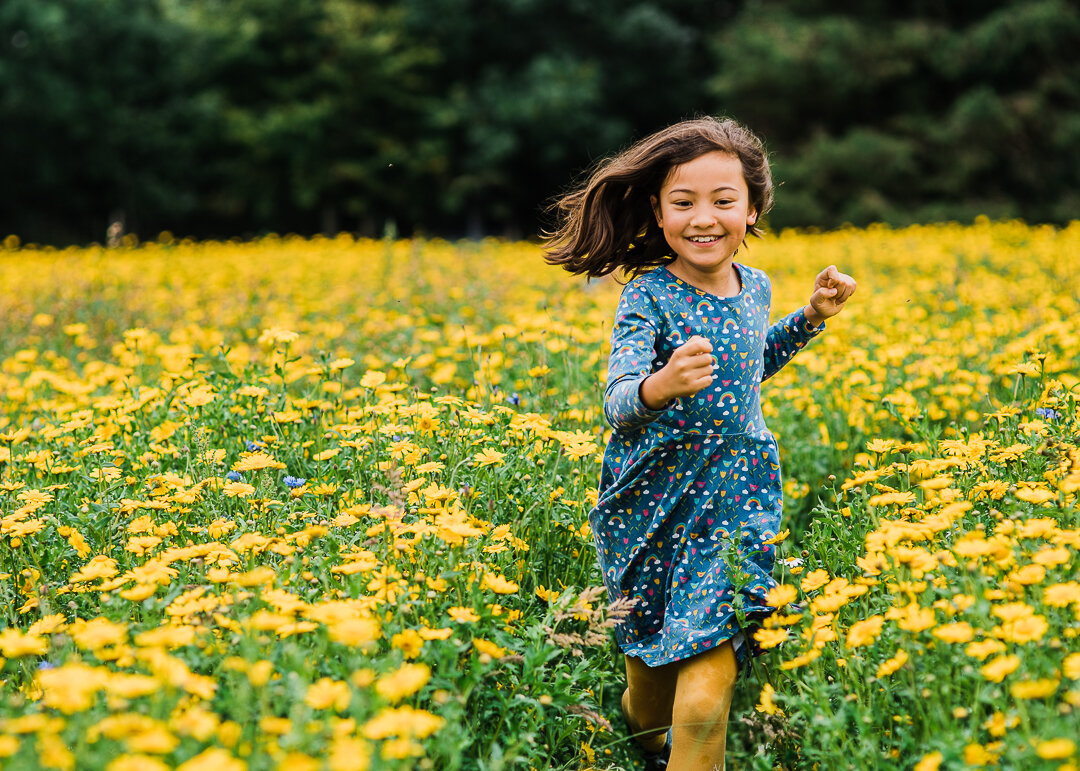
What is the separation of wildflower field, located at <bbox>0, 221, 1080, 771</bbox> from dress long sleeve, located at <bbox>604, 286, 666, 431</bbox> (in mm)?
427

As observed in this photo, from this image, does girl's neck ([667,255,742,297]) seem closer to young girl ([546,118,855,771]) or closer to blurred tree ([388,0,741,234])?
young girl ([546,118,855,771])

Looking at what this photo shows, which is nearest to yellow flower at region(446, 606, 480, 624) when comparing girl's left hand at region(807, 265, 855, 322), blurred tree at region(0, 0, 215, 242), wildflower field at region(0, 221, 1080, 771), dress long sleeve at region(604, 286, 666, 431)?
wildflower field at region(0, 221, 1080, 771)

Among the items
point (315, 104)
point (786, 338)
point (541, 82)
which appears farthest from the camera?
point (315, 104)

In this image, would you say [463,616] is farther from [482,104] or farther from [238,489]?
[482,104]

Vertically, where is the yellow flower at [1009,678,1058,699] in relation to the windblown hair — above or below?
below

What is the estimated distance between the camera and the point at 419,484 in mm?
2480

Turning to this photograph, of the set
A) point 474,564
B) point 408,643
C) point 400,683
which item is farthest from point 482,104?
point 400,683

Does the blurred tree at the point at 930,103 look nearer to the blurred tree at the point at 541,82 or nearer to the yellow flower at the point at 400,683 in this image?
the blurred tree at the point at 541,82

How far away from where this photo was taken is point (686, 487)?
2.49 m

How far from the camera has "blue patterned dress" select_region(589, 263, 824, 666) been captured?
241 centimetres

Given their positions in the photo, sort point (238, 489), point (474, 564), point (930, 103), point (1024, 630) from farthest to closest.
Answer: point (930, 103)
point (238, 489)
point (474, 564)
point (1024, 630)

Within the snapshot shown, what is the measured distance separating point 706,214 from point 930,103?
22.3 m

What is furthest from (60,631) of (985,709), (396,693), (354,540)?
(985,709)

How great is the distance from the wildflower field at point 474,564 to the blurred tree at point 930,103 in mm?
16681
